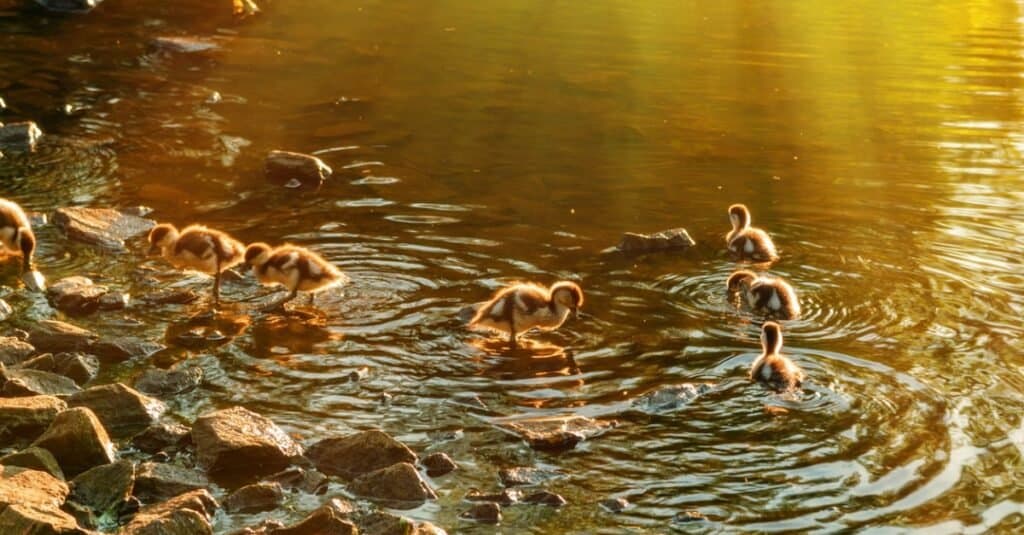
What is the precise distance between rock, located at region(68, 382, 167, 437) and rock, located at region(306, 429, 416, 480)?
1210 mm

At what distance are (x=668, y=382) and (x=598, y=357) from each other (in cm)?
72

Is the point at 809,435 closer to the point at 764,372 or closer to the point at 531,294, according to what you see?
the point at 764,372

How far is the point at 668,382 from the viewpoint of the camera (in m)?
9.17

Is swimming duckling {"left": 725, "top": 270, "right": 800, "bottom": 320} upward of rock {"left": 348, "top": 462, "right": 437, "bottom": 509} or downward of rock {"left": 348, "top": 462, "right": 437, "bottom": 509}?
upward

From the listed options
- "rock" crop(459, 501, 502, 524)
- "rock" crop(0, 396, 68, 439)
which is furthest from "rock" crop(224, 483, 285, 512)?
"rock" crop(0, 396, 68, 439)

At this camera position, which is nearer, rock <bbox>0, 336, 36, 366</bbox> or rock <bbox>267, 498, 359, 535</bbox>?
rock <bbox>267, 498, 359, 535</bbox>

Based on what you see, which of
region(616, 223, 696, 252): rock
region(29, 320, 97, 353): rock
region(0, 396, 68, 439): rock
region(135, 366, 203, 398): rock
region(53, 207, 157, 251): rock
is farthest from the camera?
region(616, 223, 696, 252): rock

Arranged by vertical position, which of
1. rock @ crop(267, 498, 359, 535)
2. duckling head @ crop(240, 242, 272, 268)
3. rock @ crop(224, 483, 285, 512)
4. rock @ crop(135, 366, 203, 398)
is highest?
duckling head @ crop(240, 242, 272, 268)

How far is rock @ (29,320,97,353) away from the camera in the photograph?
30.9 ft

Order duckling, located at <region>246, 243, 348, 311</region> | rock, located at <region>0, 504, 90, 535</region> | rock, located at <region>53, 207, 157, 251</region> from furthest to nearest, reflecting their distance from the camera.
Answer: rock, located at <region>53, 207, 157, 251</region> < duckling, located at <region>246, 243, 348, 311</region> < rock, located at <region>0, 504, 90, 535</region>

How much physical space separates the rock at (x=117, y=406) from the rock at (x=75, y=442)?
642 millimetres

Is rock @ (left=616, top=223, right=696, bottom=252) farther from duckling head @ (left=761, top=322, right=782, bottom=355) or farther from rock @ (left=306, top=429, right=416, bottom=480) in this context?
rock @ (left=306, top=429, right=416, bottom=480)

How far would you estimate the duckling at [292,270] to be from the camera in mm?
10570

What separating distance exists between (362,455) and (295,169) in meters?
7.13
